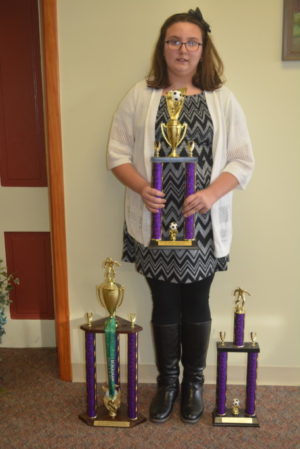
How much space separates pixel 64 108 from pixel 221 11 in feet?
2.25

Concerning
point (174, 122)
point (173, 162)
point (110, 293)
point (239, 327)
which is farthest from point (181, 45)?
point (239, 327)

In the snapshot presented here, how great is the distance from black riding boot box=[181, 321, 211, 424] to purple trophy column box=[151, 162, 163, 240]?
42 cm

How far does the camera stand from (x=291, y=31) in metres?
1.65

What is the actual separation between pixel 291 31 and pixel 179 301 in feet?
3.49

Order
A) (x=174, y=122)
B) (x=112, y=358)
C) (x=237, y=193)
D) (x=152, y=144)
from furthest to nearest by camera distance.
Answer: (x=237, y=193) < (x=112, y=358) < (x=152, y=144) < (x=174, y=122)

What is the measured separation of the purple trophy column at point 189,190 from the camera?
1.39 m

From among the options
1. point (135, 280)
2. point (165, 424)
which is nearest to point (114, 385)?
point (165, 424)

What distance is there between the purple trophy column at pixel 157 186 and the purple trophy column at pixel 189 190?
0.27 ft

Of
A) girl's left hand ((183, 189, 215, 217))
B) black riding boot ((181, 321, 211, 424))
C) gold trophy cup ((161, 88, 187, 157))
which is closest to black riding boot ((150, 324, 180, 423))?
black riding boot ((181, 321, 211, 424))

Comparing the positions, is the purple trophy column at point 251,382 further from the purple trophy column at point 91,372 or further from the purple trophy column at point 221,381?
the purple trophy column at point 91,372

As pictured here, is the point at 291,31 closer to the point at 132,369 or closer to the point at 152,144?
the point at 152,144

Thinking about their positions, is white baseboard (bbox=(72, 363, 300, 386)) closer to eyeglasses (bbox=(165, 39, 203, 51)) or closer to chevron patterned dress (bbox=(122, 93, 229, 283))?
chevron patterned dress (bbox=(122, 93, 229, 283))

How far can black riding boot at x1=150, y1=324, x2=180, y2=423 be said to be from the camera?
5.45 ft

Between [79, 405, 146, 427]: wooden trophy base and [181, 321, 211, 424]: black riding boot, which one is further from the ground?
[181, 321, 211, 424]: black riding boot
